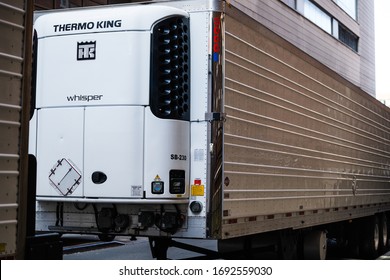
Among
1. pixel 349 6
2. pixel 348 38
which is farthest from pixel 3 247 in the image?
pixel 348 38

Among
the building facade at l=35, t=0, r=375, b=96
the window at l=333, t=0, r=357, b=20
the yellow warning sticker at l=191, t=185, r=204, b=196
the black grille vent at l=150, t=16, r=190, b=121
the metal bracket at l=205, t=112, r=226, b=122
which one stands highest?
the window at l=333, t=0, r=357, b=20

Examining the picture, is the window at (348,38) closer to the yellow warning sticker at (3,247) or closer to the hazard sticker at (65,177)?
the hazard sticker at (65,177)

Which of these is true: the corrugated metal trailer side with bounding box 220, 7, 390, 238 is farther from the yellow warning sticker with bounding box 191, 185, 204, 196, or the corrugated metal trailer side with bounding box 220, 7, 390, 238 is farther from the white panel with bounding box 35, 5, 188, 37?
the white panel with bounding box 35, 5, 188, 37

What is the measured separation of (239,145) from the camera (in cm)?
696

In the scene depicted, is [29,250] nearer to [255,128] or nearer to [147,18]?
[147,18]

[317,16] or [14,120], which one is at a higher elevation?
[317,16]

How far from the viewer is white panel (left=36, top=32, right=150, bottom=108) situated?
6.52 metres

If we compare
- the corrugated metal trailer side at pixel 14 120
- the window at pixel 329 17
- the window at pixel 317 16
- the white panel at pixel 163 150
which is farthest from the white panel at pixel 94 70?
the window at pixel 317 16

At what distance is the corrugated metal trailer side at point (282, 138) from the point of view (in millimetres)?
6883

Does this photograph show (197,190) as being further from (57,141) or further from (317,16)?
(317,16)

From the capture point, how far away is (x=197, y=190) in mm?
6426

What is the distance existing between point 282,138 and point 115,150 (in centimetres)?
278

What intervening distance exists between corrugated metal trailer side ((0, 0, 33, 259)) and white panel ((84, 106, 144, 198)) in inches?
86.2

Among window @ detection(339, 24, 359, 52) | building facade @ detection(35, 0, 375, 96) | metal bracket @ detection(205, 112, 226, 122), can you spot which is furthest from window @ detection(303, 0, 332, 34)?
metal bracket @ detection(205, 112, 226, 122)
